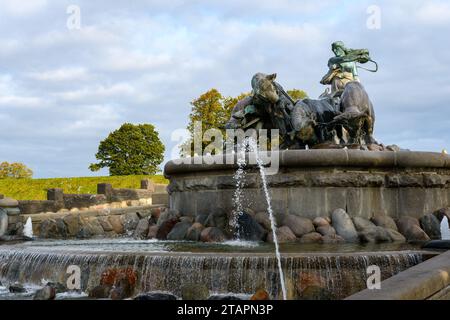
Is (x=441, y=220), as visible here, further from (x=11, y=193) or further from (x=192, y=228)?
(x=11, y=193)

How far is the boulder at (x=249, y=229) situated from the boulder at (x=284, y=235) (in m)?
0.19

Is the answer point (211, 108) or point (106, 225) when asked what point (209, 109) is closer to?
point (211, 108)

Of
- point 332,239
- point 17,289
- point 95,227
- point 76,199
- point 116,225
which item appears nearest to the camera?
point 17,289

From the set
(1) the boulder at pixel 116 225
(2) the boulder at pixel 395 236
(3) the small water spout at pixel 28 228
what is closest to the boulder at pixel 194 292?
(2) the boulder at pixel 395 236

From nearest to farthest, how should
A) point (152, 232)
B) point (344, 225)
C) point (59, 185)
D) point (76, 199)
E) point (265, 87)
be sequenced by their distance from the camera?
point (344, 225)
point (152, 232)
point (265, 87)
point (76, 199)
point (59, 185)

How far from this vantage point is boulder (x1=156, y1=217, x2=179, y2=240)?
10595mm

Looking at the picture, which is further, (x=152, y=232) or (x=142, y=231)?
(x=142, y=231)

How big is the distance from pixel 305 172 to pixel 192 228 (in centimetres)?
219

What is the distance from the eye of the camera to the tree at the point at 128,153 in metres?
52.7

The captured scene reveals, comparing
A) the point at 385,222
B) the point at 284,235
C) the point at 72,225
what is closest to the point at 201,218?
the point at 284,235

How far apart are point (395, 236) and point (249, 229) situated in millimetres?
2382

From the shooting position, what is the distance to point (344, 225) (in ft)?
30.3
